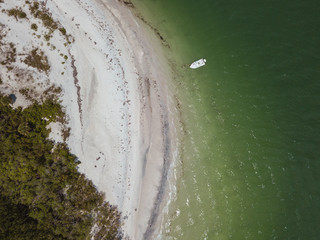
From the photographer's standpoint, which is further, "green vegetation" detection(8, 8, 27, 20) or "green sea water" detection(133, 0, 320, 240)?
"green sea water" detection(133, 0, 320, 240)

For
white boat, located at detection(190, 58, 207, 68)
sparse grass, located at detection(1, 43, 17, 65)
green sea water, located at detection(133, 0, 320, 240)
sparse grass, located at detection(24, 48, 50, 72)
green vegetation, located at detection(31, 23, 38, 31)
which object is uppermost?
green vegetation, located at detection(31, 23, 38, 31)

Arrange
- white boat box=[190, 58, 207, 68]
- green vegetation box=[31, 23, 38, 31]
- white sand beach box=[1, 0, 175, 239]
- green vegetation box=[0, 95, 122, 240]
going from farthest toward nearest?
white boat box=[190, 58, 207, 68]
white sand beach box=[1, 0, 175, 239]
green vegetation box=[31, 23, 38, 31]
green vegetation box=[0, 95, 122, 240]

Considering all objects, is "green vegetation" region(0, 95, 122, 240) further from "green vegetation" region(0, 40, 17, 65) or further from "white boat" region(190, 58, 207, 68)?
"white boat" region(190, 58, 207, 68)

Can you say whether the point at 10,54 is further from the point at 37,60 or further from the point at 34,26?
the point at 34,26

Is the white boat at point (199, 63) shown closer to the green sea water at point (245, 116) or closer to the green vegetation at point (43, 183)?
the green sea water at point (245, 116)

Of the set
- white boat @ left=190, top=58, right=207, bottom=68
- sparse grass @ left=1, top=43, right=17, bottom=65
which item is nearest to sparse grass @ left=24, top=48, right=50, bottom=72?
sparse grass @ left=1, top=43, right=17, bottom=65
